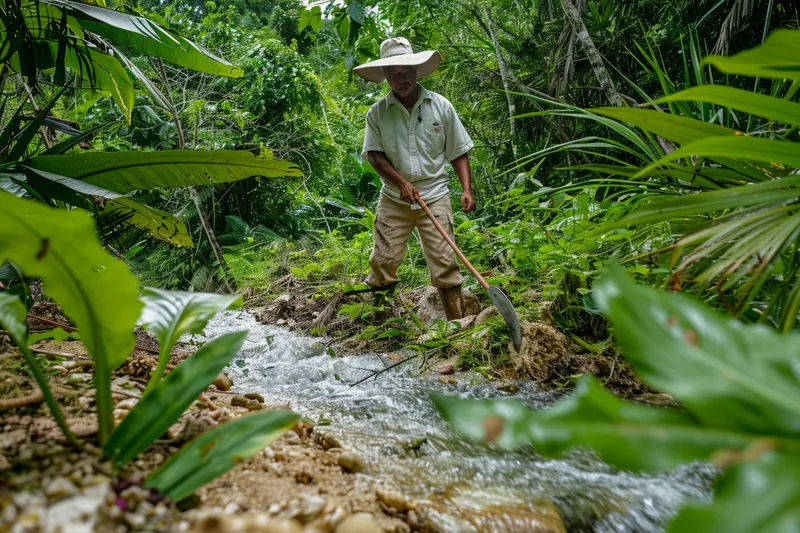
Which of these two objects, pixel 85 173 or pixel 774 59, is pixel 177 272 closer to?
pixel 85 173

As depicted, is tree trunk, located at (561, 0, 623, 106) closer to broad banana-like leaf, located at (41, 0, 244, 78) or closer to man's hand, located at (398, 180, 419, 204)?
man's hand, located at (398, 180, 419, 204)

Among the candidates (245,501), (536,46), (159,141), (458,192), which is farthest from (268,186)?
(245,501)

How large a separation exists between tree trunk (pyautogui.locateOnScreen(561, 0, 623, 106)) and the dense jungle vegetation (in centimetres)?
3

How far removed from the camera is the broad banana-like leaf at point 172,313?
2.92ft

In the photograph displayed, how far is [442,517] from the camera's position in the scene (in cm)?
98

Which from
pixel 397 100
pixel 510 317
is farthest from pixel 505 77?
pixel 510 317

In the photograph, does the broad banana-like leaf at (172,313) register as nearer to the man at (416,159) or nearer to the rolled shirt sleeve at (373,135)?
the man at (416,159)

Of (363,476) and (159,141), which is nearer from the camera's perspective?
(363,476)

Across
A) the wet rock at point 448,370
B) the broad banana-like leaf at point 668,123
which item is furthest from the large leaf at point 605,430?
the wet rock at point 448,370

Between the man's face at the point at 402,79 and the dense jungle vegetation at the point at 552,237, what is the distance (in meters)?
0.28

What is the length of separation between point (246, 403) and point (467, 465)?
0.82 meters

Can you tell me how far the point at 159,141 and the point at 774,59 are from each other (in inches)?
330

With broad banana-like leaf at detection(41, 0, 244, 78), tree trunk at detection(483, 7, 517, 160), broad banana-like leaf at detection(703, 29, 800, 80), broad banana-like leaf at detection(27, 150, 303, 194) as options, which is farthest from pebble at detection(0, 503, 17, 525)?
tree trunk at detection(483, 7, 517, 160)

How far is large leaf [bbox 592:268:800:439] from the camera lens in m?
0.42
